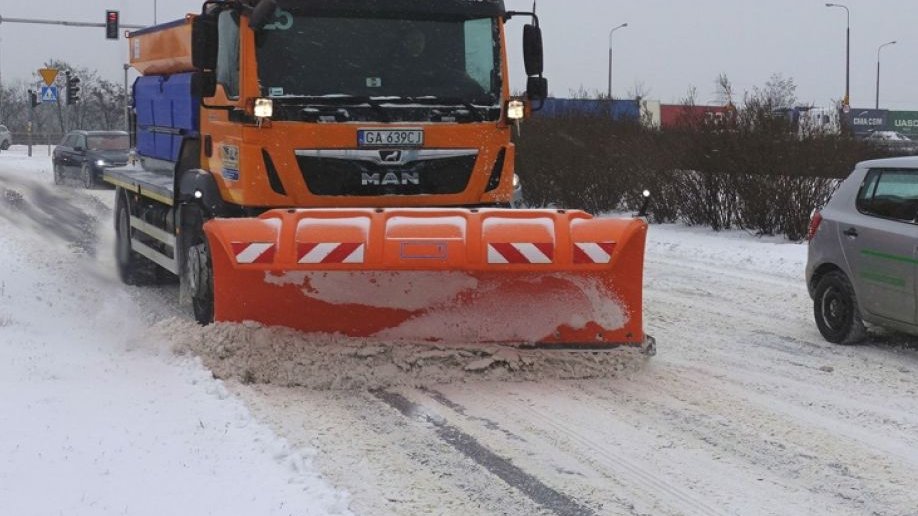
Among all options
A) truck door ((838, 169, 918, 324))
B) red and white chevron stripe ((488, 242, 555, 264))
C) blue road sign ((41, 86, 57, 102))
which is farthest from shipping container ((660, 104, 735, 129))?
blue road sign ((41, 86, 57, 102))

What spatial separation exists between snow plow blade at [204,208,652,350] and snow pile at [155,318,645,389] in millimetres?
78

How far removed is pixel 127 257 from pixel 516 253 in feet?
22.9

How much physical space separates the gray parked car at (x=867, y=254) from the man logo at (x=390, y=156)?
11.6ft

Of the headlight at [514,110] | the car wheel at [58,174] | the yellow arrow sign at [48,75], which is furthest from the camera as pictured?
the yellow arrow sign at [48,75]

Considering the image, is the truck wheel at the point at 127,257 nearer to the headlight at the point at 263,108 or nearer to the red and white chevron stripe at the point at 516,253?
the headlight at the point at 263,108

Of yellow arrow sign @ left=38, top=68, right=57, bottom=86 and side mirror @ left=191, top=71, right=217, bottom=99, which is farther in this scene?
yellow arrow sign @ left=38, top=68, right=57, bottom=86

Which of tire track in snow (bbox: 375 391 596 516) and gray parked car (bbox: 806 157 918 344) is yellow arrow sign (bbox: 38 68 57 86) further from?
tire track in snow (bbox: 375 391 596 516)

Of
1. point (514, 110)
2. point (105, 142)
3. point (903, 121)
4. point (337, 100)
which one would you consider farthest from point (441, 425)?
point (903, 121)

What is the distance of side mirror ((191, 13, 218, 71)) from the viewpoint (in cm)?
848

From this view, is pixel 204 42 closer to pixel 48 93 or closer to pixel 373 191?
pixel 373 191

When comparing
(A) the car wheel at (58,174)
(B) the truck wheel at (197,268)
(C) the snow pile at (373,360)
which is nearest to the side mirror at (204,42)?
(B) the truck wheel at (197,268)

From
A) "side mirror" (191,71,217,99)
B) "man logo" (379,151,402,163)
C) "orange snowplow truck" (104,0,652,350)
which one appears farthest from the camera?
"side mirror" (191,71,217,99)

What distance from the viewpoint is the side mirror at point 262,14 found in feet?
26.5

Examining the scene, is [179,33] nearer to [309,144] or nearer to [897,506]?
[309,144]
